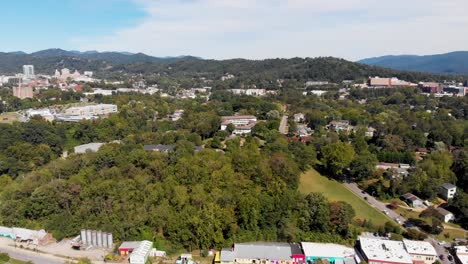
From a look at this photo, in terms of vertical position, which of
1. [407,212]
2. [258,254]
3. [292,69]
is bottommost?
[258,254]

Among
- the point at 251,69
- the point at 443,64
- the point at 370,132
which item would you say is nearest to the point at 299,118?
the point at 370,132

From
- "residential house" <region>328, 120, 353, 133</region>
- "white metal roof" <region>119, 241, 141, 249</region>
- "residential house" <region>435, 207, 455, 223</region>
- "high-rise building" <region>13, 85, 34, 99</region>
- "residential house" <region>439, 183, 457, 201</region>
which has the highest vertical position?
"high-rise building" <region>13, 85, 34, 99</region>

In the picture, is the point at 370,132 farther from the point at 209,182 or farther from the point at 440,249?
the point at 209,182

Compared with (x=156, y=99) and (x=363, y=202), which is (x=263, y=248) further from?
(x=156, y=99)

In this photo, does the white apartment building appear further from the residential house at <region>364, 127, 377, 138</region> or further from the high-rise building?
the residential house at <region>364, 127, 377, 138</region>

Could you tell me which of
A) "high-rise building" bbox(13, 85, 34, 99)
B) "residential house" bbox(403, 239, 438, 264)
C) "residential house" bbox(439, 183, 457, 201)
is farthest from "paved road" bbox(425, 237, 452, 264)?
"high-rise building" bbox(13, 85, 34, 99)
